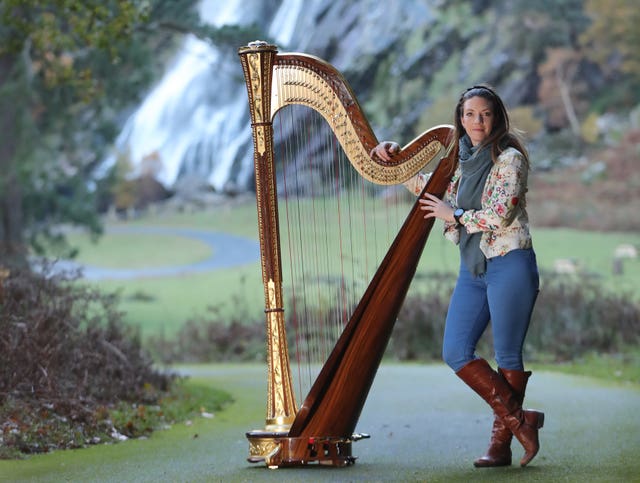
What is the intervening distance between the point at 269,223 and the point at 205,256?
1036cm

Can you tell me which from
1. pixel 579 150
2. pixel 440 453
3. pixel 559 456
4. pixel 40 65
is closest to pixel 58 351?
pixel 440 453

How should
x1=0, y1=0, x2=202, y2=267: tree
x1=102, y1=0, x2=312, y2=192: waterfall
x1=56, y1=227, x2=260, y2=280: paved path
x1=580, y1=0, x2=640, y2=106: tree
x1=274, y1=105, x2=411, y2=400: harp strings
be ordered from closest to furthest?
x1=274, y1=105, x2=411, y2=400: harp strings → x1=0, y1=0, x2=202, y2=267: tree → x1=580, y1=0, x2=640, y2=106: tree → x1=56, y1=227, x2=260, y2=280: paved path → x1=102, y1=0, x2=312, y2=192: waterfall

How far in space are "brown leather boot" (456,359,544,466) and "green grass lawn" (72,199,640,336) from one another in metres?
7.99

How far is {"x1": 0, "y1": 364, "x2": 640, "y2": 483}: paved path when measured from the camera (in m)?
4.60

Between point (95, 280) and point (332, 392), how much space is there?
10256 mm

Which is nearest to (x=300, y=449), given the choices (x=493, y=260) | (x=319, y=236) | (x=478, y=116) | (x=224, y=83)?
(x=493, y=260)

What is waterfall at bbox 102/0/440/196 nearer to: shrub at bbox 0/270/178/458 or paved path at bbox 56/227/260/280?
paved path at bbox 56/227/260/280

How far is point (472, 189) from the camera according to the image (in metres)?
4.65

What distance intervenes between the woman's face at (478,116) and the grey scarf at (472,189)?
0.19 ft

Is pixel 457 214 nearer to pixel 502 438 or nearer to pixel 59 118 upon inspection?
pixel 502 438

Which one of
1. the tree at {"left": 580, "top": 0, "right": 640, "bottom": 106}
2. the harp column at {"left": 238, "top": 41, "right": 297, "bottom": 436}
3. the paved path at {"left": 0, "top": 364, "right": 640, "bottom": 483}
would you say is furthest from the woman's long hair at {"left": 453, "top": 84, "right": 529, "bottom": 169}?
the tree at {"left": 580, "top": 0, "right": 640, "bottom": 106}

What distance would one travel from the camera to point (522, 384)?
4629 mm

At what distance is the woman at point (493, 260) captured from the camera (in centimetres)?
454

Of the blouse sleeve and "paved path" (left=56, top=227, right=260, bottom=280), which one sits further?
"paved path" (left=56, top=227, right=260, bottom=280)
